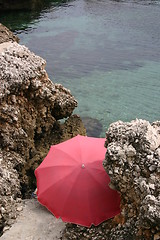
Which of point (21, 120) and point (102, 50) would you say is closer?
point (21, 120)

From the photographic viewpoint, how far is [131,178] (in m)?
8.39

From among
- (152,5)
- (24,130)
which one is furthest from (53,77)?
(152,5)

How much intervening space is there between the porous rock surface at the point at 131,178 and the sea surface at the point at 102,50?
33.2 ft

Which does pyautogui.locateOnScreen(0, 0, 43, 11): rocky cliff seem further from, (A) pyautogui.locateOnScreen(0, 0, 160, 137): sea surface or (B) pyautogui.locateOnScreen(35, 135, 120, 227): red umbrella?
(B) pyautogui.locateOnScreen(35, 135, 120, 227): red umbrella

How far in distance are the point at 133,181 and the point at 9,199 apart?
4948mm

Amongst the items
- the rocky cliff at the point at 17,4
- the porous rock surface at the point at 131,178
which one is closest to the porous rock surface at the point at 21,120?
the porous rock surface at the point at 131,178

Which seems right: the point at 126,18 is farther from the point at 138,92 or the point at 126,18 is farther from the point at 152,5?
the point at 138,92

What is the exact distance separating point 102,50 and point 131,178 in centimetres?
2279

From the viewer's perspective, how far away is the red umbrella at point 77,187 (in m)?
9.42

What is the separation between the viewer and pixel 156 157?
320 inches

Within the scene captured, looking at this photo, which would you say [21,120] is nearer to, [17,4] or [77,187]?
[77,187]

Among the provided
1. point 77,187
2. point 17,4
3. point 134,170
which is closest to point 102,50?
point 17,4

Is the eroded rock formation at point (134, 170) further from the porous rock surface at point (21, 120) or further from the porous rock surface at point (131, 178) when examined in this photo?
the porous rock surface at point (21, 120)

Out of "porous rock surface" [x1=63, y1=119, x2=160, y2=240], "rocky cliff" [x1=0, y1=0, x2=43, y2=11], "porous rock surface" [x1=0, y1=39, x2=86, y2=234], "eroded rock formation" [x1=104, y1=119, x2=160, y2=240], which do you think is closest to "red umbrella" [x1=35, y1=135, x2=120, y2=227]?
"porous rock surface" [x1=63, y1=119, x2=160, y2=240]
